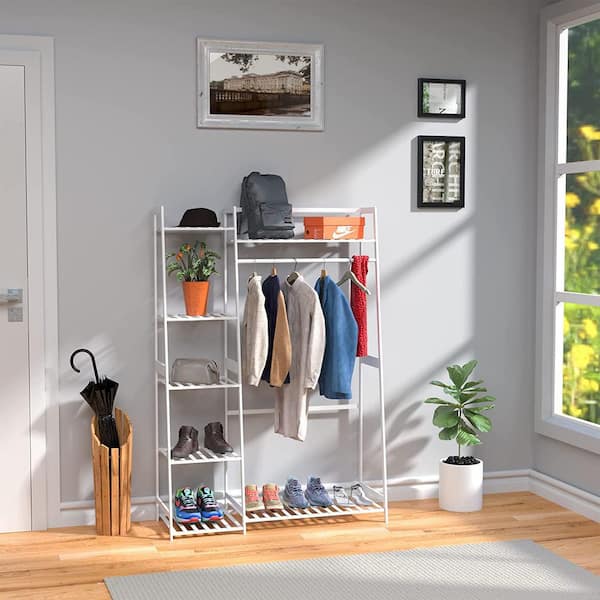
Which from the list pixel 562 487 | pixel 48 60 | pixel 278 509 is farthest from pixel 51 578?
pixel 562 487

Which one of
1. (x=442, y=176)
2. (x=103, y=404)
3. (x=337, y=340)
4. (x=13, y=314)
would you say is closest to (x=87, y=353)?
(x=103, y=404)

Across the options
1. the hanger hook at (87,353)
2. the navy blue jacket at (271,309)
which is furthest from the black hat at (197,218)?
the hanger hook at (87,353)

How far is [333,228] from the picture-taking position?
4.44m

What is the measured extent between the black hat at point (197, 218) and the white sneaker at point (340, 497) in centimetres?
140

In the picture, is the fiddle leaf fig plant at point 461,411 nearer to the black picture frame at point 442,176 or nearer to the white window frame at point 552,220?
the white window frame at point 552,220

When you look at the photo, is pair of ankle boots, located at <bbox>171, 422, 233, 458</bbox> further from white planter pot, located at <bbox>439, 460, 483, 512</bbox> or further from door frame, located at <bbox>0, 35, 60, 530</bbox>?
white planter pot, located at <bbox>439, 460, 483, 512</bbox>

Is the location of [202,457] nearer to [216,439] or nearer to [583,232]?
[216,439]

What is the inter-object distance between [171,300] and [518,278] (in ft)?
5.95

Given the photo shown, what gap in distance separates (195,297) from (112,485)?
0.90 m

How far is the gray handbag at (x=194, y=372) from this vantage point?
170 inches

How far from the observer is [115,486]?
4223 mm

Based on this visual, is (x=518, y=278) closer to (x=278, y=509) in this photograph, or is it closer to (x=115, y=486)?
(x=278, y=509)

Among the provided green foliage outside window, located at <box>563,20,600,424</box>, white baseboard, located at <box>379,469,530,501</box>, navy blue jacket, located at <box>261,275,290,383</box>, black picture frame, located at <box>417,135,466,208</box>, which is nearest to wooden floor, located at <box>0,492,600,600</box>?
white baseboard, located at <box>379,469,530,501</box>

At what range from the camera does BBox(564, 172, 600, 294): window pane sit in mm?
4617
